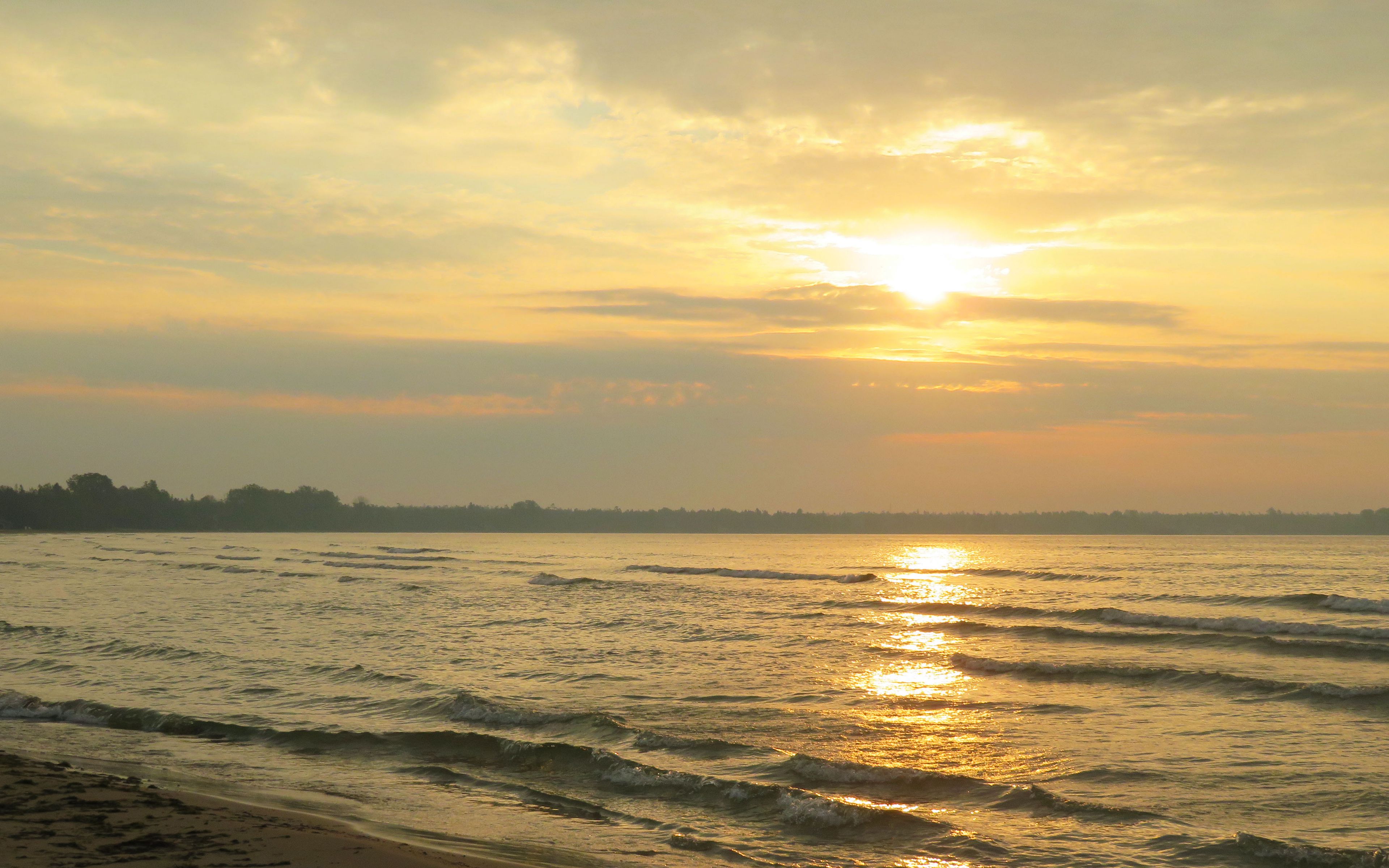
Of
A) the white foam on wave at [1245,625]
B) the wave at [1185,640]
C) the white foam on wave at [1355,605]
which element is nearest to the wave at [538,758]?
the wave at [1185,640]

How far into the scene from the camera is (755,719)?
18250 millimetres

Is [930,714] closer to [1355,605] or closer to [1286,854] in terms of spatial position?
[1286,854]

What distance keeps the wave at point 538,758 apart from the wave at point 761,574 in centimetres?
4441

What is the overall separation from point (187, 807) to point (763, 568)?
2705 inches

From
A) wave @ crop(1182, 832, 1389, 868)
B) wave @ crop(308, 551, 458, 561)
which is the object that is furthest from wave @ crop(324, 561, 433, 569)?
wave @ crop(1182, 832, 1389, 868)

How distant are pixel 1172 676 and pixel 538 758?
15.4 meters

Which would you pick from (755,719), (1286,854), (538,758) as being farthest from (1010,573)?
(1286,854)

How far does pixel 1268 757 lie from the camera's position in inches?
604

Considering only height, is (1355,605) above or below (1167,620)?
above

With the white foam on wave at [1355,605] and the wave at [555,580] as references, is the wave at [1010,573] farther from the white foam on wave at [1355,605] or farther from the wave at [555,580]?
the wave at [555,580]

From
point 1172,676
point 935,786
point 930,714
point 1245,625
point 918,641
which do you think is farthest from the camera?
point 1245,625

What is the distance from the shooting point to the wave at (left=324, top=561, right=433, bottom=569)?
73.2 metres

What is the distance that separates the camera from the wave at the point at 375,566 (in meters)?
73.2

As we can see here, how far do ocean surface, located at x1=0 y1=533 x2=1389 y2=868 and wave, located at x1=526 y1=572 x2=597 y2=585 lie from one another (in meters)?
10.9
